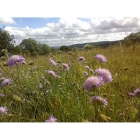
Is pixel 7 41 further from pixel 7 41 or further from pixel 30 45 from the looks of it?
pixel 30 45

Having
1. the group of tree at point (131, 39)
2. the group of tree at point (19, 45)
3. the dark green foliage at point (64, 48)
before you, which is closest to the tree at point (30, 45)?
the group of tree at point (19, 45)

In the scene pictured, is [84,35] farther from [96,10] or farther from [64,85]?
[64,85]

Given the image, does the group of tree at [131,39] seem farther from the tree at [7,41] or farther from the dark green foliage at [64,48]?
the tree at [7,41]

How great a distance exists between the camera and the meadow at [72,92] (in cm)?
91

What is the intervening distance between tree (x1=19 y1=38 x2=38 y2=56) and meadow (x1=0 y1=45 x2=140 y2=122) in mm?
50

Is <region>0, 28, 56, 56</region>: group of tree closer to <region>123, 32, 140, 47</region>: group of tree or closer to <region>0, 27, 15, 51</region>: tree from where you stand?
<region>0, 27, 15, 51</region>: tree

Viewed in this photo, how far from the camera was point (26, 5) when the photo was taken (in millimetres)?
1241

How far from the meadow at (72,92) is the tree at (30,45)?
5 cm

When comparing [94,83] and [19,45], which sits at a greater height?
[19,45]

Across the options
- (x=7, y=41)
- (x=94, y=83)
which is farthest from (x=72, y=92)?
(x=7, y=41)

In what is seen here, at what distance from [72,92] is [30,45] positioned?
0.42m

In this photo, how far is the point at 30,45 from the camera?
→ 1.27 meters
